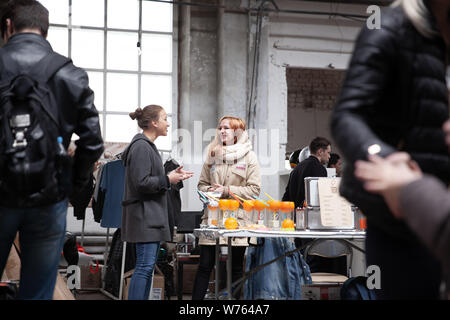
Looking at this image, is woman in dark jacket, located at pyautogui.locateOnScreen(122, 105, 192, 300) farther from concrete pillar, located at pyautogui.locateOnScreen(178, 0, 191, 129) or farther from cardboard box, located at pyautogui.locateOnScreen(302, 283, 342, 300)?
concrete pillar, located at pyautogui.locateOnScreen(178, 0, 191, 129)

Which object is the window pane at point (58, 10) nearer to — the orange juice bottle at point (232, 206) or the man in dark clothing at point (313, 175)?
the man in dark clothing at point (313, 175)

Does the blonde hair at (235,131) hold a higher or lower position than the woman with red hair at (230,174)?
higher

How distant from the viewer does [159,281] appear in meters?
5.27

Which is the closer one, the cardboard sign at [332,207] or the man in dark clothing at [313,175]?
the cardboard sign at [332,207]

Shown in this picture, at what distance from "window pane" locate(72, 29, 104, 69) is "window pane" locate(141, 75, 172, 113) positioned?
649 millimetres

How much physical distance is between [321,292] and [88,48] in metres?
5.05

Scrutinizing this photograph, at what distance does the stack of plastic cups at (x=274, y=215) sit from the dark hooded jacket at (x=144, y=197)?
0.70m

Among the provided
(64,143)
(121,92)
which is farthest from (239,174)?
(121,92)

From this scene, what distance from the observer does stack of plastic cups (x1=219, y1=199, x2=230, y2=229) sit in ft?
13.2

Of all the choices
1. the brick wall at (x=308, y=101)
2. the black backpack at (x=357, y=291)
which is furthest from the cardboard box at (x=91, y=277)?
the brick wall at (x=308, y=101)

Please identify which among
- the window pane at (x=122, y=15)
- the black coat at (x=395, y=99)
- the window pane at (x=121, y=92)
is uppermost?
the window pane at (x=122, y=15)

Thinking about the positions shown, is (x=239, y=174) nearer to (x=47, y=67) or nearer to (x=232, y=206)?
(x=232, y=206)

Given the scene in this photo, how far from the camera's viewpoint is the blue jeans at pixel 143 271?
12.5ft
